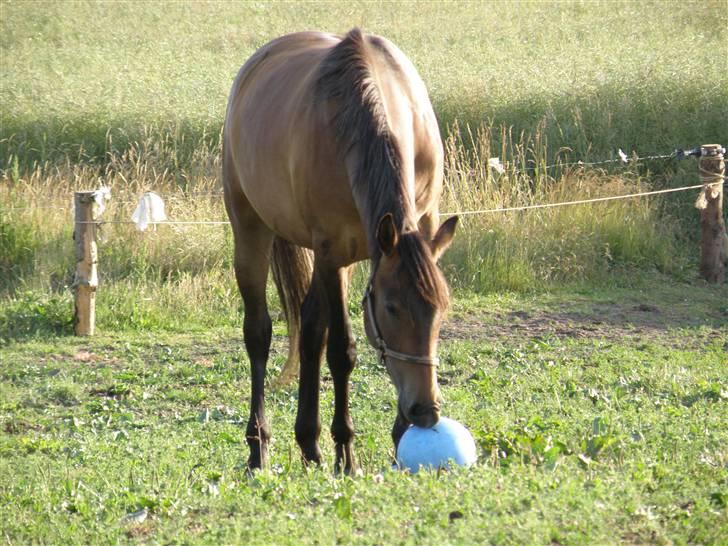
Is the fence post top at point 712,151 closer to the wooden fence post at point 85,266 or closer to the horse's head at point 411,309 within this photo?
the wooden fence post at point 85,266

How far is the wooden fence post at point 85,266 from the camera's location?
25.6 ft

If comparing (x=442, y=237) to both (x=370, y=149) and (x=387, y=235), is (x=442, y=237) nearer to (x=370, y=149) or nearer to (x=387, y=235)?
(x=387, y=235)


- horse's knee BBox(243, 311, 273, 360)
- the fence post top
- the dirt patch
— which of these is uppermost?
the fence post top

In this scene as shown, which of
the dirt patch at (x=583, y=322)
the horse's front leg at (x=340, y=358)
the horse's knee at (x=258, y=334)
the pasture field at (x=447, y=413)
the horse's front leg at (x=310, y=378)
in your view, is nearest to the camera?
the pasture field at (x=447, y=413)

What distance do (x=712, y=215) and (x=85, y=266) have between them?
558cm

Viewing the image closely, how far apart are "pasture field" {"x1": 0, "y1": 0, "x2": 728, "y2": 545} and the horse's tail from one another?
600mm

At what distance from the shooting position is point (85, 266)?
7.84 metres

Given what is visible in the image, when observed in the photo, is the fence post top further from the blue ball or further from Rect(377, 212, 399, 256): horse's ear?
Rect(377, 212, 399, 256): horse's ear

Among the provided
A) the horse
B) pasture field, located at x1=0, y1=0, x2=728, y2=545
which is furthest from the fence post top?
the horse

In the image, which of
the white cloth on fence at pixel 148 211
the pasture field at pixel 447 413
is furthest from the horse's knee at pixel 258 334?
the white cloth on fence at pixel 148 211

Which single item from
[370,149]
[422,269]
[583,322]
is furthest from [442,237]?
[583,322]

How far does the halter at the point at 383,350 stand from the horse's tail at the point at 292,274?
5.69 ft

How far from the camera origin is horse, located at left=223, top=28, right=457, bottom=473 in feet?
12.5

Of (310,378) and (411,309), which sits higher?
(411,309)
